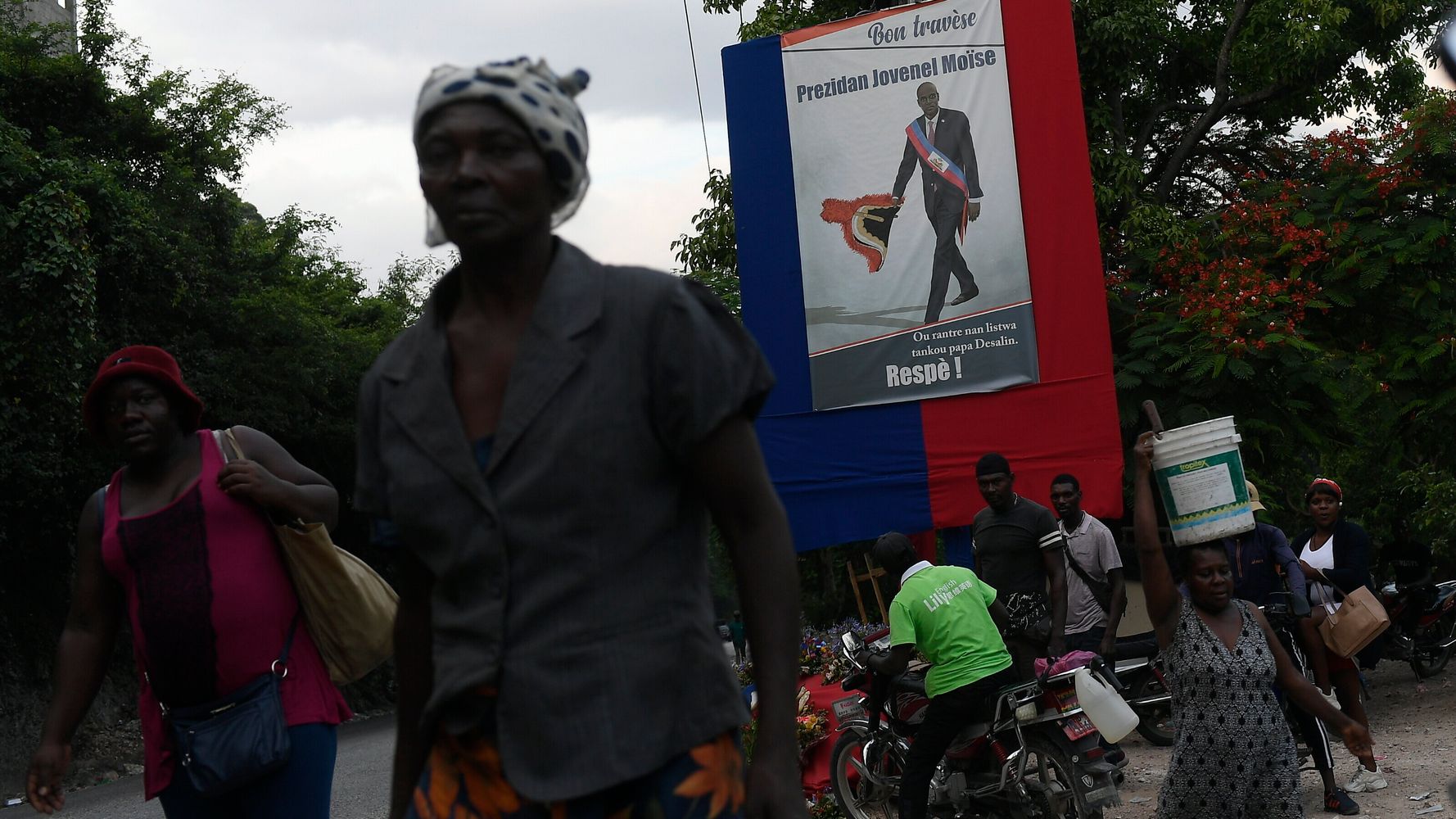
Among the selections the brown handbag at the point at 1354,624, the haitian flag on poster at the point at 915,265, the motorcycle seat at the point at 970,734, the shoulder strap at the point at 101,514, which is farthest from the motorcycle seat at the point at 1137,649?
the shoulder strap at the point at 101,514

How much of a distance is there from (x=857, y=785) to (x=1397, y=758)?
359cm

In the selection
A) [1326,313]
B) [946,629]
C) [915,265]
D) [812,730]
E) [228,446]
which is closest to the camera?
[228,446]

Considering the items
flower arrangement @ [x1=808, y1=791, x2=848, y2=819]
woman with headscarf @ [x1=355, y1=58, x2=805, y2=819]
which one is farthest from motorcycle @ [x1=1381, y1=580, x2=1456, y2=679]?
woman with headscarf @ [x1=355, y1=58, x2=805, y2=819]

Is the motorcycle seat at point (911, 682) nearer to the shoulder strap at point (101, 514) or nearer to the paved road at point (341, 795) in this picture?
the paved road at point (341, 795)

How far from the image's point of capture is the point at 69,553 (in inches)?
739

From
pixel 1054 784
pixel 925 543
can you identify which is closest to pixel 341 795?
pixel 925 543

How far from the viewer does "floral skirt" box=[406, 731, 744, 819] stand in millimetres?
2043

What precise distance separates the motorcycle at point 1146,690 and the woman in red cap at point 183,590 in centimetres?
785

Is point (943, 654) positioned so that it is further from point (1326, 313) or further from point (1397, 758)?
point (1326, 313)

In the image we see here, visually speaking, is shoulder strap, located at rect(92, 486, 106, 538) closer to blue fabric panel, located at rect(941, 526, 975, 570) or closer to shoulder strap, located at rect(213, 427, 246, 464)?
shoulder strap, located at rect(213, 427, 246, 464)

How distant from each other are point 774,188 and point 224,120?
45.0 ft

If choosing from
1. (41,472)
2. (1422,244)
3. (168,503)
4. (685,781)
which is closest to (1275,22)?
(1422,244)

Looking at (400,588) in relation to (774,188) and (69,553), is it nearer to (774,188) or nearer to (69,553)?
(774,188)

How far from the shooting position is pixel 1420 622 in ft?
40.9
